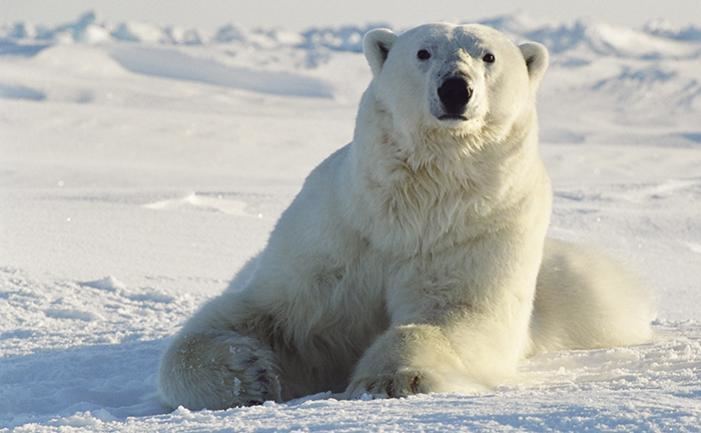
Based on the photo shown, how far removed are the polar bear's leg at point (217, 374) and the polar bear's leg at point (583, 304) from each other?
3.40 ft

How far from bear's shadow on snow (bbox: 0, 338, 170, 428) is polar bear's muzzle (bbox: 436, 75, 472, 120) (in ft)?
3.21

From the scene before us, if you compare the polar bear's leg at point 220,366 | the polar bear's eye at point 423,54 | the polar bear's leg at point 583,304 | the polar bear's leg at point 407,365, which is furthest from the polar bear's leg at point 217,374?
the polar bear's leg at point 583,304

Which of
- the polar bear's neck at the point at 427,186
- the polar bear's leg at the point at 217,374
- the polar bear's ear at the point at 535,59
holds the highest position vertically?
the polar bear's ear at the point at 535,59

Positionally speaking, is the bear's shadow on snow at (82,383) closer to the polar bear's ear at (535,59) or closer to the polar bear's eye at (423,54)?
the polar bear's eye at (423,54)

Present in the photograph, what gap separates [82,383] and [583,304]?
1.57m

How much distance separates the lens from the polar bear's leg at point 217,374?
2783mm

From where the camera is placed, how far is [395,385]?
2.59 m

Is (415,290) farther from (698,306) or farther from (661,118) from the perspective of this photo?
(661,118)

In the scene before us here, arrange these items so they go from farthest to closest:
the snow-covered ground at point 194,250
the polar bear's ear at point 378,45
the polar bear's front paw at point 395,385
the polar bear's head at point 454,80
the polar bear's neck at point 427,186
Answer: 1. the polar bear's ear at point 378,45
2. the polar bear's neck at point 427,186
3. the polar bear's head at point 454,80
4. the polar bear's front paw at point 395,385
5. the snow-covered ground at point 194,250

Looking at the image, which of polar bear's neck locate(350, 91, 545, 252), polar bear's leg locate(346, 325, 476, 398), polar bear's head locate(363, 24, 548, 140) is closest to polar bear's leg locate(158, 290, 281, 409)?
polar bear's leg locate(346, 325, 476, 398)

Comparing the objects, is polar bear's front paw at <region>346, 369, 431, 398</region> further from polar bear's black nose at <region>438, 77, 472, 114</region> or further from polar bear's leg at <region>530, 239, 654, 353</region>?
polar bear's leg at <region>530, 239, 654, 353</region>

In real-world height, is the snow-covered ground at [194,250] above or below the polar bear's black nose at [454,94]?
below

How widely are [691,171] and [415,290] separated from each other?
10329 millimetres

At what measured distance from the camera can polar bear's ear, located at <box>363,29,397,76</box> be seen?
3336mm
